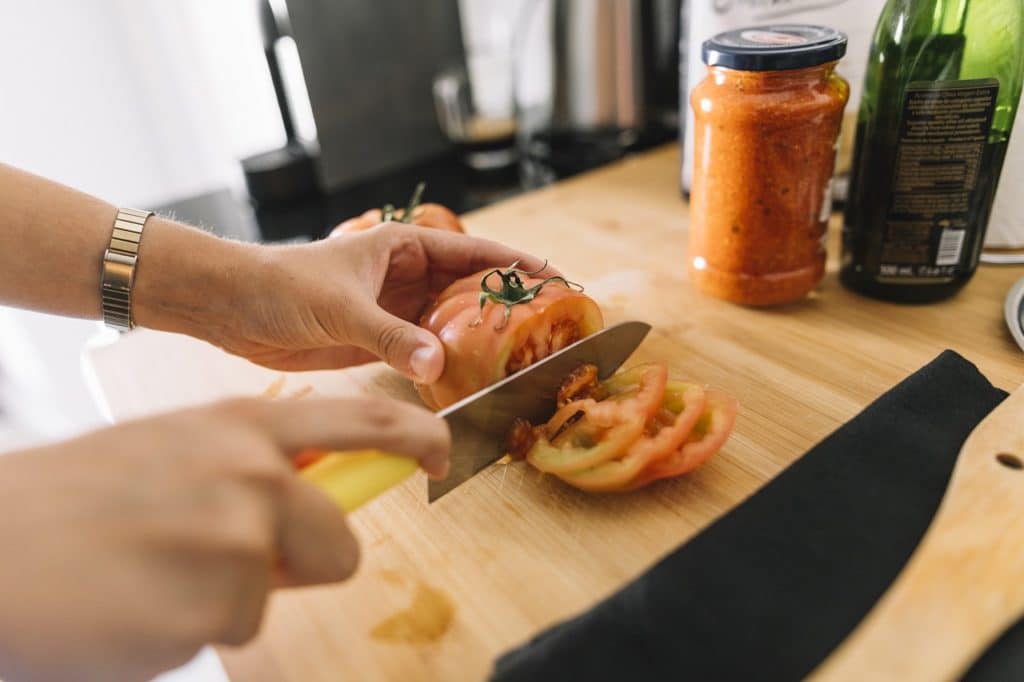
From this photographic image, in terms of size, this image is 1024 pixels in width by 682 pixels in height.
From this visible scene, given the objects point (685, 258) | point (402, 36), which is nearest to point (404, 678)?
point (685, 258)

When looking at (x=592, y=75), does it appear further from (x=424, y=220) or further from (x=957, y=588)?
(x=957, y=588)

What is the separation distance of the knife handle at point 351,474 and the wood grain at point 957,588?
347 millimetres

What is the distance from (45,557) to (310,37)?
1.56 m

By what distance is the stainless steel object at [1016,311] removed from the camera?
919 mm

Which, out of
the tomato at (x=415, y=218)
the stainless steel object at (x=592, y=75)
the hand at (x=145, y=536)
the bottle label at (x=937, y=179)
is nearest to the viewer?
the hand at (x=145, y=536)

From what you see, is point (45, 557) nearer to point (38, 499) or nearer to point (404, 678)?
point (38, 499)

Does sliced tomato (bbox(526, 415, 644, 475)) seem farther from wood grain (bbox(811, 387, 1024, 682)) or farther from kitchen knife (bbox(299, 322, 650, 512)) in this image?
wood grain (bbox(811, 387, 1024, 682))

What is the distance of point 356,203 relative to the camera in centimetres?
Answer: 175

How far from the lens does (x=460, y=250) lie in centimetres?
97

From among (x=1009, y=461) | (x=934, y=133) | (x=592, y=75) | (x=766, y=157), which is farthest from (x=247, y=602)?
(x=592, y=75)

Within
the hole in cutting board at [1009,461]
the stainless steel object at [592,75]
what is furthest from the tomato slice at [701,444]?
the stainless steel object at [592,75]

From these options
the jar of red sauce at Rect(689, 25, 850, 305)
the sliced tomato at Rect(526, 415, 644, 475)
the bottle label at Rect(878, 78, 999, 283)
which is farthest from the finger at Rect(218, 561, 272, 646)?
the bottle label at Rect(878, 78, 999, 283)

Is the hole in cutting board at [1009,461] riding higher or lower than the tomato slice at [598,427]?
lower

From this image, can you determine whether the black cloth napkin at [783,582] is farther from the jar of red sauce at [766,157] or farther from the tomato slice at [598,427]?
the jar of red sauce at [766,157]
